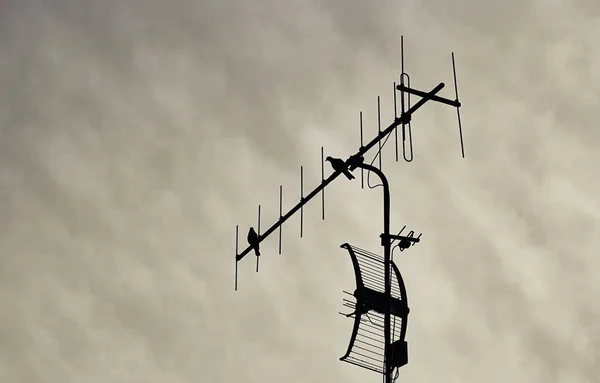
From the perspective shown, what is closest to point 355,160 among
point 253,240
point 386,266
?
point 386,266

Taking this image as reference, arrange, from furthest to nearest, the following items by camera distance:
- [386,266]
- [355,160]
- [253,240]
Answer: [253,240]
[355,160]
[386,266]

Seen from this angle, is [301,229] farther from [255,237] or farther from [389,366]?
[389,366]

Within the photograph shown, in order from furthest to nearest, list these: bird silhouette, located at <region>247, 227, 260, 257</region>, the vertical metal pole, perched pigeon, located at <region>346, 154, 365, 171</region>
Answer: bird silhouette, located at <region>247, 227, 260, 257</region>, perched pigeon, located at <region>346, 154, 365, 171</region>, the vertical metal pole

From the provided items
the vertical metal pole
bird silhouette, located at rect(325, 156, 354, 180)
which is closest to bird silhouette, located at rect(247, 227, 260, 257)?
bird silhouette, located at rect(325, 156, 354, 180)

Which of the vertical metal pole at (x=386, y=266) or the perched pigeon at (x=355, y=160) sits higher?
the perched pigeon at (x=355, y=160)

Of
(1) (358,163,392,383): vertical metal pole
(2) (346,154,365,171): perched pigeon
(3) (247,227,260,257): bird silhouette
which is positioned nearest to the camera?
(1) (358,163,392,383): vertical metal pole

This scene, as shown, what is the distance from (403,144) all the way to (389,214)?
1.50 metres

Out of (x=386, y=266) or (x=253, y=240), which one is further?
(x=253, y=240)

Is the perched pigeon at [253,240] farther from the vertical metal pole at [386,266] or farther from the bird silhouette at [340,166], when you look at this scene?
the vertical metal pole at [386,266]

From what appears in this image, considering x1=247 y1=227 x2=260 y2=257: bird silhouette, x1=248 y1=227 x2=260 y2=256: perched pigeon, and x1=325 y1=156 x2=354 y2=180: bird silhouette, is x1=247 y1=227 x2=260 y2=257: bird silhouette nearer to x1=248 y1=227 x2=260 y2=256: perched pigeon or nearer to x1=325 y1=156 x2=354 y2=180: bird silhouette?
x1=248 y1=227 x2=260 y2=256: perched pigeon

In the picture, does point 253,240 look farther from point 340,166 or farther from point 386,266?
point 386,266

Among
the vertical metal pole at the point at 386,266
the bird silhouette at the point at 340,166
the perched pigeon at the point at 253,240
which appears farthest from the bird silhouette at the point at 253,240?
the vertical metal pole at the point at 386,266

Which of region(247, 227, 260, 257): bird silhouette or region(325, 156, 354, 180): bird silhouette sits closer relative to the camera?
region(325, 156, 354, 180): bird silhouette

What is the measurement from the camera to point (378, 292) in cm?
1675
